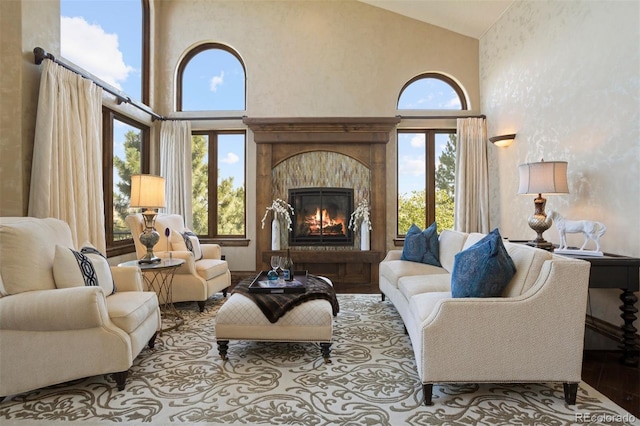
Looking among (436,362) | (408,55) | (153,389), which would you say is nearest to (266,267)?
(153,389)

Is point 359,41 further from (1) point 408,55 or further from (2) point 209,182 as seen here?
(2) point 209,182

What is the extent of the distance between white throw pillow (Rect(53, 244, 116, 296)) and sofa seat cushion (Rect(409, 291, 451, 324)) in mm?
2208

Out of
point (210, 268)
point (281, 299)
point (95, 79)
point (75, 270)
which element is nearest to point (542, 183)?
point (281, 299)

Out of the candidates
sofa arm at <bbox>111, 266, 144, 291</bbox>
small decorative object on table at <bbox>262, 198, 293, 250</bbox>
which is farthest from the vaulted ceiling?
sofa arm at <bbox>111, 266, 144, 291</bbox>

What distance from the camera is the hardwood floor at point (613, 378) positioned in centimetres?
209

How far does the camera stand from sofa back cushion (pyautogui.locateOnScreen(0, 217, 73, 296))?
6.92 ft

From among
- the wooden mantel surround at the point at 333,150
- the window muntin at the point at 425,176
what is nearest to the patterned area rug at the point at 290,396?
the wooden mantel surround at the point at 333,150

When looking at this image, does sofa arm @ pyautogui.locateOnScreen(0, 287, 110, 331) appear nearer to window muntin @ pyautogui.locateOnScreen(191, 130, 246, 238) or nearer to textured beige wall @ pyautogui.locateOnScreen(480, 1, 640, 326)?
window muntin @ pyautogui.locateOnScreen(191, 130, 246, 238)

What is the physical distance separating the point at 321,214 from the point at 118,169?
2893mm

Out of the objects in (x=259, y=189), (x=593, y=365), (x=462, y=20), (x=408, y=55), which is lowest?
(x=593, y=365)

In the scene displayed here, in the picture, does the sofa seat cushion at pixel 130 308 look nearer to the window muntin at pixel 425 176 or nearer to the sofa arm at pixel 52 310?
the sofa arm at pixel 52 310

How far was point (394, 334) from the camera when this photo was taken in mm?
3088

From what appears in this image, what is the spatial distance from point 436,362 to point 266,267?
11.9 feet

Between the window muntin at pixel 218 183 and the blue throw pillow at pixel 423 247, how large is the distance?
277cm
